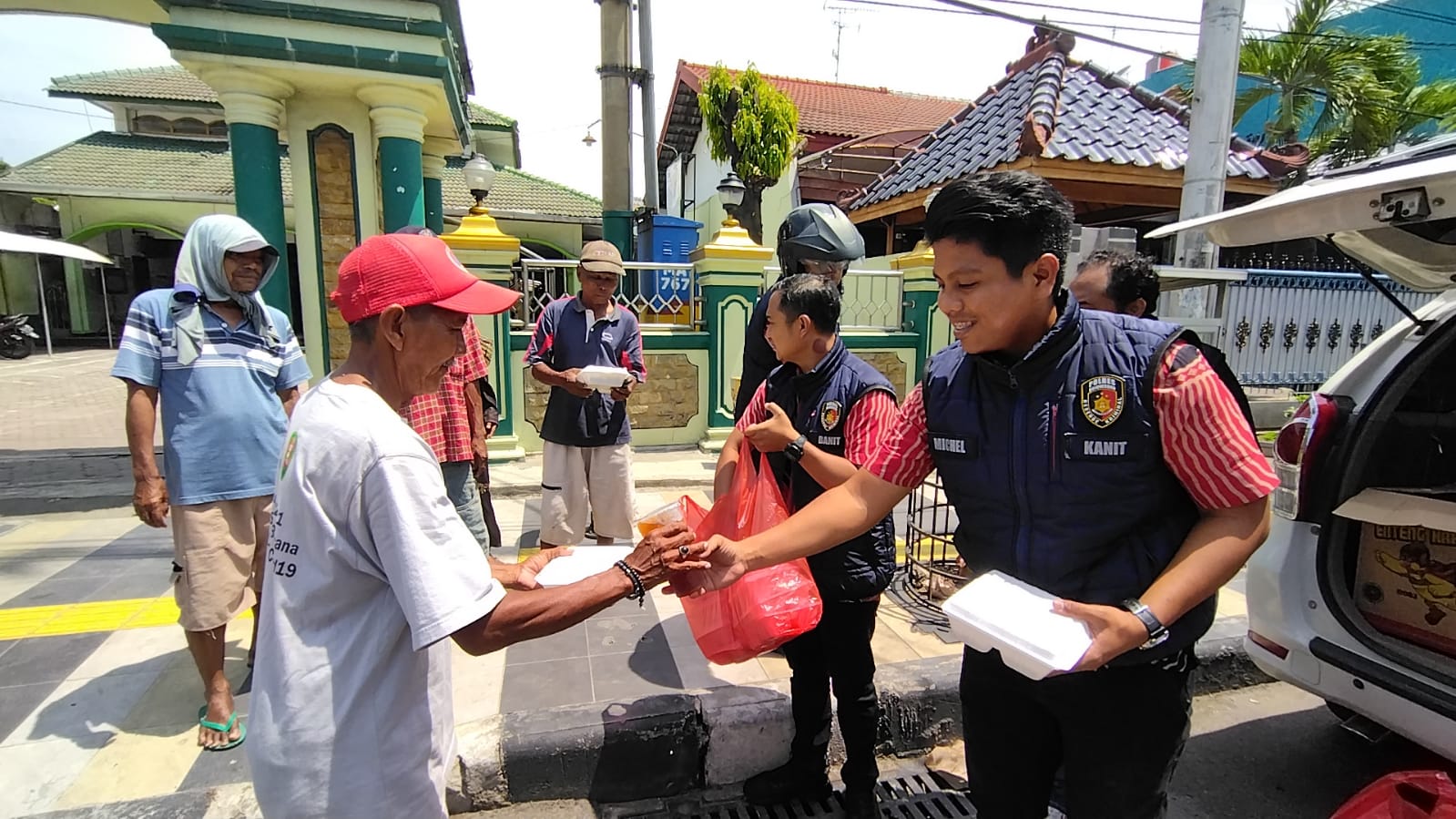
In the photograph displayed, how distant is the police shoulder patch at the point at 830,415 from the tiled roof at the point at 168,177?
15.8 metres

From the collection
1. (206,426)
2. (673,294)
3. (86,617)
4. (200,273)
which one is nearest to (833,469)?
(206,426)

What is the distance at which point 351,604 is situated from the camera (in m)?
1.30

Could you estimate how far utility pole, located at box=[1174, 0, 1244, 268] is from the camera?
14.2ft

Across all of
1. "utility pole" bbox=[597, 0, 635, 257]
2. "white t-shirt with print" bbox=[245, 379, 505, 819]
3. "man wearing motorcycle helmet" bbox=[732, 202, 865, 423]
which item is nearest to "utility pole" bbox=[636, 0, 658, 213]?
"utility pole" bbox=[597, 0, 635, 257]

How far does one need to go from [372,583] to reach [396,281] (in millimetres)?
560

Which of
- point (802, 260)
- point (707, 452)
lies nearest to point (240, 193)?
point (707, 452)

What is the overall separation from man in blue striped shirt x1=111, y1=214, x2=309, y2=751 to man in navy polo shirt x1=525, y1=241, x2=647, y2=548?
1408 millimetres

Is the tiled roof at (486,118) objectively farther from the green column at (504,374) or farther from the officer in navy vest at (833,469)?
the officer in navy vest at (833,469)

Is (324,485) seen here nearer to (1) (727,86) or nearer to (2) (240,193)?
(2) (240,193)

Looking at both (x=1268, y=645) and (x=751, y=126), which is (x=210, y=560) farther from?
(x=751, y=126)

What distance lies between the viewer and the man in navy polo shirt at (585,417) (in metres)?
3.88

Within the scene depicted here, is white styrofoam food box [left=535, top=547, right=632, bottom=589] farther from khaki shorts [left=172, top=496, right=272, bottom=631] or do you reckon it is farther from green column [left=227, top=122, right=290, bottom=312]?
green column [left=227, top=122, right=290, bottom=312]

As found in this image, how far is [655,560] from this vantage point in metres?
1.66

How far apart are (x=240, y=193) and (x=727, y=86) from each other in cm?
1018
